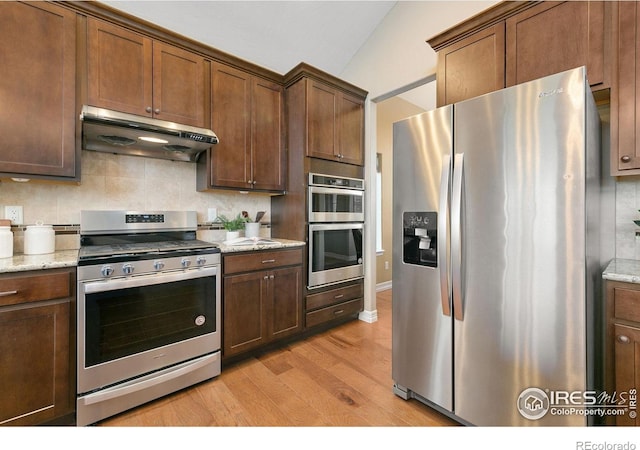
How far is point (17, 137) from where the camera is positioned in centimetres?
165

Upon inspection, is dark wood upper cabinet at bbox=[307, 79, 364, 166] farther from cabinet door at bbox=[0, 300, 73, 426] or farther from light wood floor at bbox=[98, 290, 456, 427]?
cabinet door at bbox=[0, 300, 73, 426]

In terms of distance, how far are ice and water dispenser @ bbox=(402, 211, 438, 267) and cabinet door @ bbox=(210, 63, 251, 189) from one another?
1553 mm

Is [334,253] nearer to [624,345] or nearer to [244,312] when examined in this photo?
[244,312]

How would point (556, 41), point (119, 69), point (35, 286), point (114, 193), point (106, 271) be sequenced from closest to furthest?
point (35, 286) < point (106, 271) < point (556, 41) < point (119, 69) < point (114, 193)

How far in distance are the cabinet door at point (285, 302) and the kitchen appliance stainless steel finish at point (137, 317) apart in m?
0.50

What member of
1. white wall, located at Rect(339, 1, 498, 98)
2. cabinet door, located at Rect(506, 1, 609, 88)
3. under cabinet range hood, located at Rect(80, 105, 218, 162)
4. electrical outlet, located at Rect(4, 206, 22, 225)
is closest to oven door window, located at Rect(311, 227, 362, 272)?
under cabinet range hood, located at Rect(80, 105, 218, 162)

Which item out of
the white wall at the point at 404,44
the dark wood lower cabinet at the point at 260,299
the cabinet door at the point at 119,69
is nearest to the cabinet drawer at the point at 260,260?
the dark wood lower cabinet at the point at 260,299

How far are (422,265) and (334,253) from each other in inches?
53.6

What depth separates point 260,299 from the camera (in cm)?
238

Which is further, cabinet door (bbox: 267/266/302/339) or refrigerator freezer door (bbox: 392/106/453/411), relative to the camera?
cabinet door (bbox: 267/266/302/339)

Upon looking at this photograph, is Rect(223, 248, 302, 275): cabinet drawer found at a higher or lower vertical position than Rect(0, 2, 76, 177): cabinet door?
lower

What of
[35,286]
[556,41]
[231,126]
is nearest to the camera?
[35,286]

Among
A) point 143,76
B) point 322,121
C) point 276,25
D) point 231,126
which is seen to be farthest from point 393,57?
point 143,76

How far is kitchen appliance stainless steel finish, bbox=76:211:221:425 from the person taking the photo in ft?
5.21
